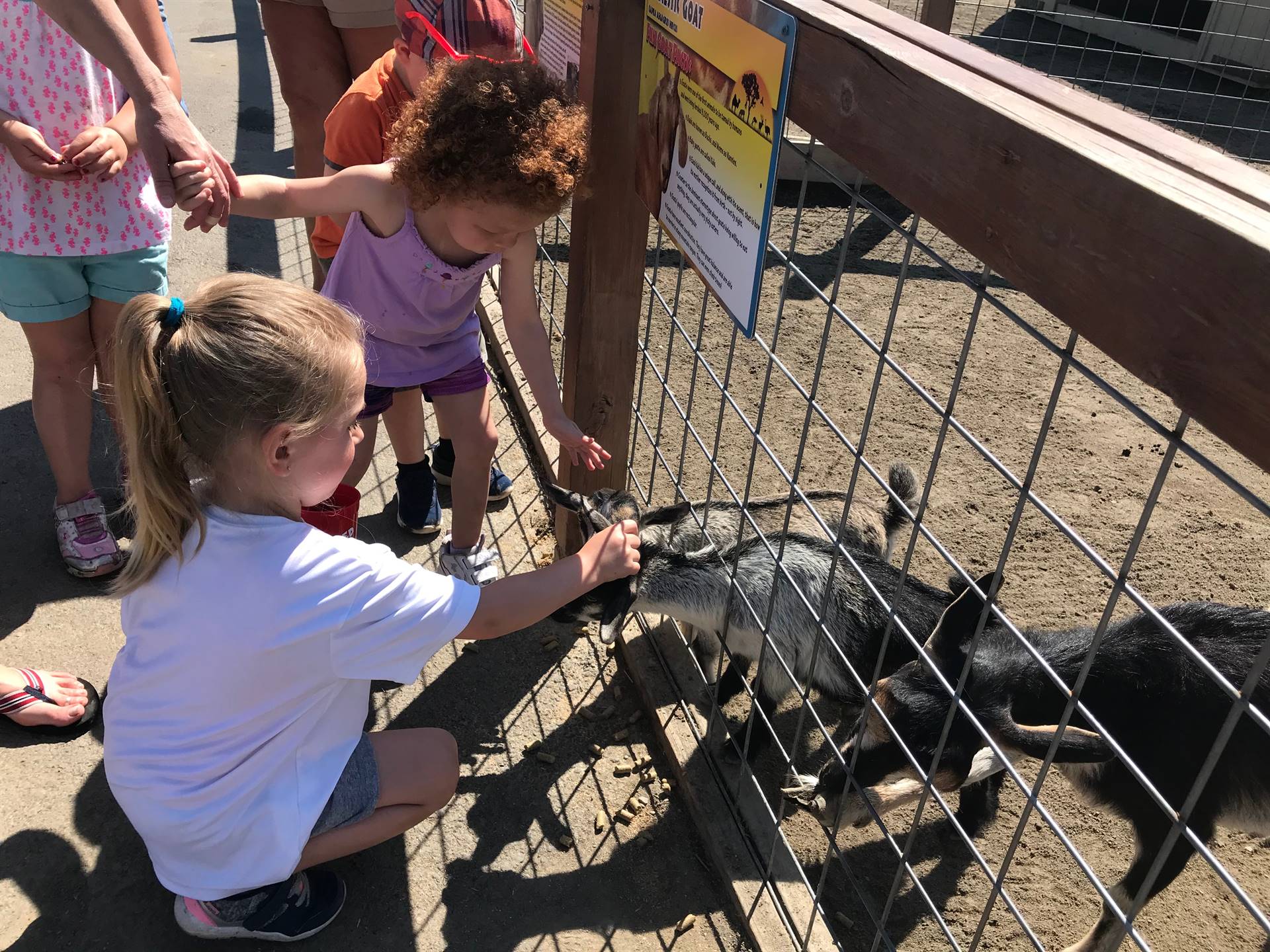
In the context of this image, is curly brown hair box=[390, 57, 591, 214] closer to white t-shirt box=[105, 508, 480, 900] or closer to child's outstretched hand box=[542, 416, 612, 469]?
child's outstretched hand box=[542, 416, 612, 469]

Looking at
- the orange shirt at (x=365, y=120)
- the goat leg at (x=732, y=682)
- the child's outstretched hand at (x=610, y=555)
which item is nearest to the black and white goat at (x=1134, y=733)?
the goat leg at (x=732, y=682)

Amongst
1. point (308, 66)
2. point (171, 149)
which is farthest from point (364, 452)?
point (308, 66)

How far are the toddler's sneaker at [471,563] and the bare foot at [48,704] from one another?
3.57 feet

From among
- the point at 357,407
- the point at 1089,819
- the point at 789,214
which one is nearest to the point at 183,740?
the point at 357,407

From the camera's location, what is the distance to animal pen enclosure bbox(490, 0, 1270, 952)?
1.07 meters

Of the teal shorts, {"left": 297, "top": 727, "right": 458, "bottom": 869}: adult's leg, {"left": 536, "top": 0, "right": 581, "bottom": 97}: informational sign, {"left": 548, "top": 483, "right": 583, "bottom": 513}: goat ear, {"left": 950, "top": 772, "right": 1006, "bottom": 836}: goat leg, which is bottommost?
{"left": 950, "top": 772, "right": 1006, "bottom": 836}: goat leg

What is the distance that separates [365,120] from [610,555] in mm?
1672

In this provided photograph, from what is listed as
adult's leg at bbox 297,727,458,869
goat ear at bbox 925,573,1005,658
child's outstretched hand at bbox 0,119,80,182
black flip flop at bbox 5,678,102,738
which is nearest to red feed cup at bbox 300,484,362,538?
adult's leg at bbox 297,727,458,869

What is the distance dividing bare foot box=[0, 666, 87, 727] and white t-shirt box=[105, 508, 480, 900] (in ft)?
2.20

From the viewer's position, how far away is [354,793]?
2.16 metres

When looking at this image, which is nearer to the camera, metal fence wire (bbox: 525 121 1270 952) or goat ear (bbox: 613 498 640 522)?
metal fence wire (bbox: 525 121 1270 952)

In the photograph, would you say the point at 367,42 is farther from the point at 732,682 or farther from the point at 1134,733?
the point at 1134,733

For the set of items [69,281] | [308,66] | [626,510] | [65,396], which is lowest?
[626,510]

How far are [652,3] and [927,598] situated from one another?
1818mm
